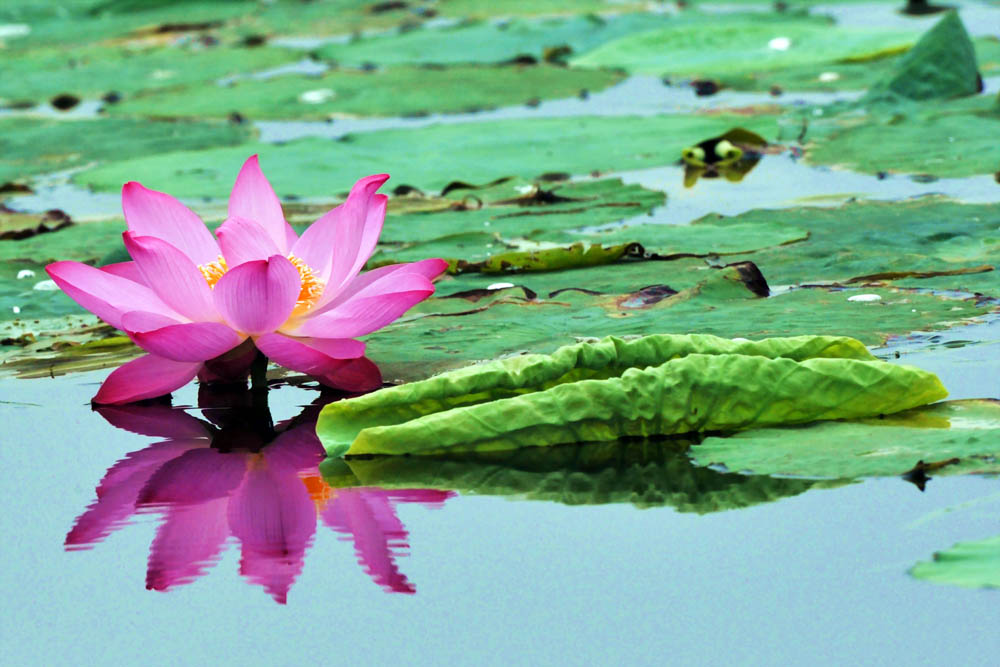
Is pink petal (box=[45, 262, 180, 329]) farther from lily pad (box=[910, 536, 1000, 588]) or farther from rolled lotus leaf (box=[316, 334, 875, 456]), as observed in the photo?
lily pad (box=[910, 536, 1000, 588])

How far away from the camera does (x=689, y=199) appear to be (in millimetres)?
4281

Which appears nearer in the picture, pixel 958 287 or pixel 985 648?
pixel 985 648

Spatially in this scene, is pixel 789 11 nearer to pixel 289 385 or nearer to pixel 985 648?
pixel 289 385

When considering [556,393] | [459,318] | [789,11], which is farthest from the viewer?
[789,11]

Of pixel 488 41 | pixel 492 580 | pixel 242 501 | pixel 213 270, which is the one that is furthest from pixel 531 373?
pixel 488 41

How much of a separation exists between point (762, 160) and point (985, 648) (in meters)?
3.56

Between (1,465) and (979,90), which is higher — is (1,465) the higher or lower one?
the higher one

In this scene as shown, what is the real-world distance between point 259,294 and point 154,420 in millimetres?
299

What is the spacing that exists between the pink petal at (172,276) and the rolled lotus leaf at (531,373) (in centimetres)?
34

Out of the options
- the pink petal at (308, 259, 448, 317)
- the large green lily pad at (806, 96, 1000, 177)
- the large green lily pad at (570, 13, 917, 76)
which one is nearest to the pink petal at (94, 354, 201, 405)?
the pink petal at (308, 259, 448, 317)

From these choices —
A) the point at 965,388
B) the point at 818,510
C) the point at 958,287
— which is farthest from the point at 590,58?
the point at 818,510

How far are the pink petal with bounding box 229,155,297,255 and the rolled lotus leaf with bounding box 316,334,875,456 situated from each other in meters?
0.61

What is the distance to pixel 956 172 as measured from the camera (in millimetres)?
4156

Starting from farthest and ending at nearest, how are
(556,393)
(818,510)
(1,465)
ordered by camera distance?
(1,465) < (556,393) < (818,510)
